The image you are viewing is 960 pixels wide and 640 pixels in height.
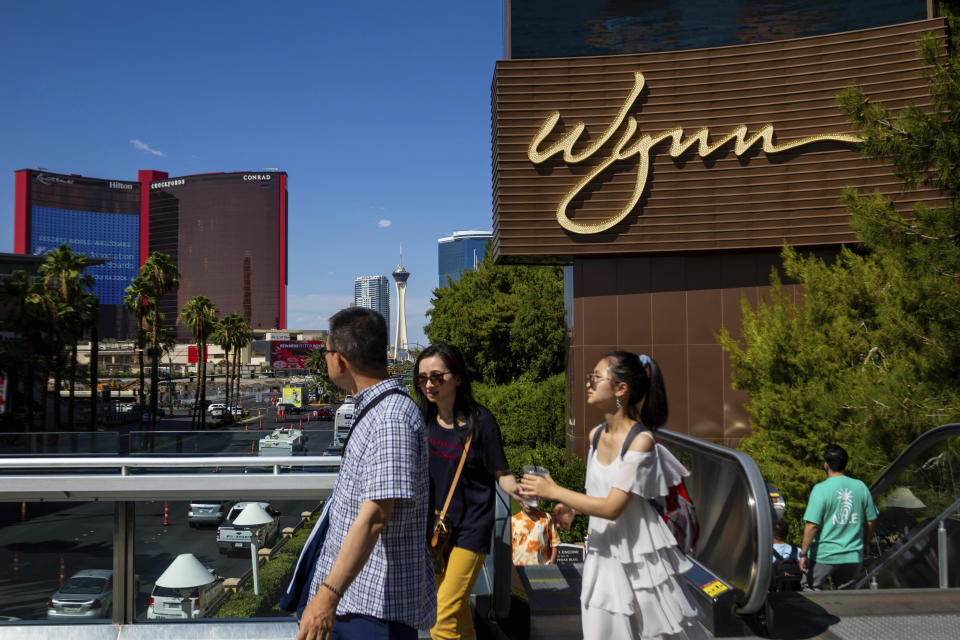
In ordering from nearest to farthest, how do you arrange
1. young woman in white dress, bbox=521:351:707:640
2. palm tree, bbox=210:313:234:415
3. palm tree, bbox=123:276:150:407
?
young woman in white dress, bbox=521:351:707:640
palm tree, bbox=123:276:150:407
palm tree, bbox=210:313:234:415

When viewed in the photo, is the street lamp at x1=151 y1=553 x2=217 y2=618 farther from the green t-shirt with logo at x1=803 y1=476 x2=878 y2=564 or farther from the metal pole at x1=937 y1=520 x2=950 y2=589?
the metal pole at x1=937 y1=520 x2=950 y2=589

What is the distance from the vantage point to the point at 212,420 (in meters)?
68.8

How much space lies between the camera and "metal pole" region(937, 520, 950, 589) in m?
5.30

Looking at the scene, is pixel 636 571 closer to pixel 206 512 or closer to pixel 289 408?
pixel 206 512

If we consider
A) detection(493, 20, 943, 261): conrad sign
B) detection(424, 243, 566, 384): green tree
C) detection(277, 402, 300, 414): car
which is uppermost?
detection(493, 20, 943, 261): conrad sign

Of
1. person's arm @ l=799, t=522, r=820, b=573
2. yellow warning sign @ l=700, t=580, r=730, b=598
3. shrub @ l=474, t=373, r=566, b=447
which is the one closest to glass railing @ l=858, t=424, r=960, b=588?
person's arm @ l=799, t=522, r=820, b=573

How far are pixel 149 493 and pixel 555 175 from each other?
15.3m

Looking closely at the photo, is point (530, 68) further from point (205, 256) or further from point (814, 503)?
point (205, 256)

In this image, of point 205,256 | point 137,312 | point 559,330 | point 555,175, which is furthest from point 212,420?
point 205,256

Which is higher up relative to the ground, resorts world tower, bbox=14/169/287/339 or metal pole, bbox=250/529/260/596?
resorts world tower, bbox=14/169/287/339

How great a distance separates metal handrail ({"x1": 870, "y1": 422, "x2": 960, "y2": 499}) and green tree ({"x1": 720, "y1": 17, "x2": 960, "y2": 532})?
3370 mm

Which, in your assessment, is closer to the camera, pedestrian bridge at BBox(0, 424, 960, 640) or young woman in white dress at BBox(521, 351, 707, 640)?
young woman in white dress at BBox(521, 351, 707, 640)

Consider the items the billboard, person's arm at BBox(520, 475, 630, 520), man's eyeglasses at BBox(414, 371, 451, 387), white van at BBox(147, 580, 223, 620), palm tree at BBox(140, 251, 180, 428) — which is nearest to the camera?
person's arm at BBox(520, 475, 630, 520)

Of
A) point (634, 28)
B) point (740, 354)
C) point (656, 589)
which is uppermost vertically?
point (634, 28)
